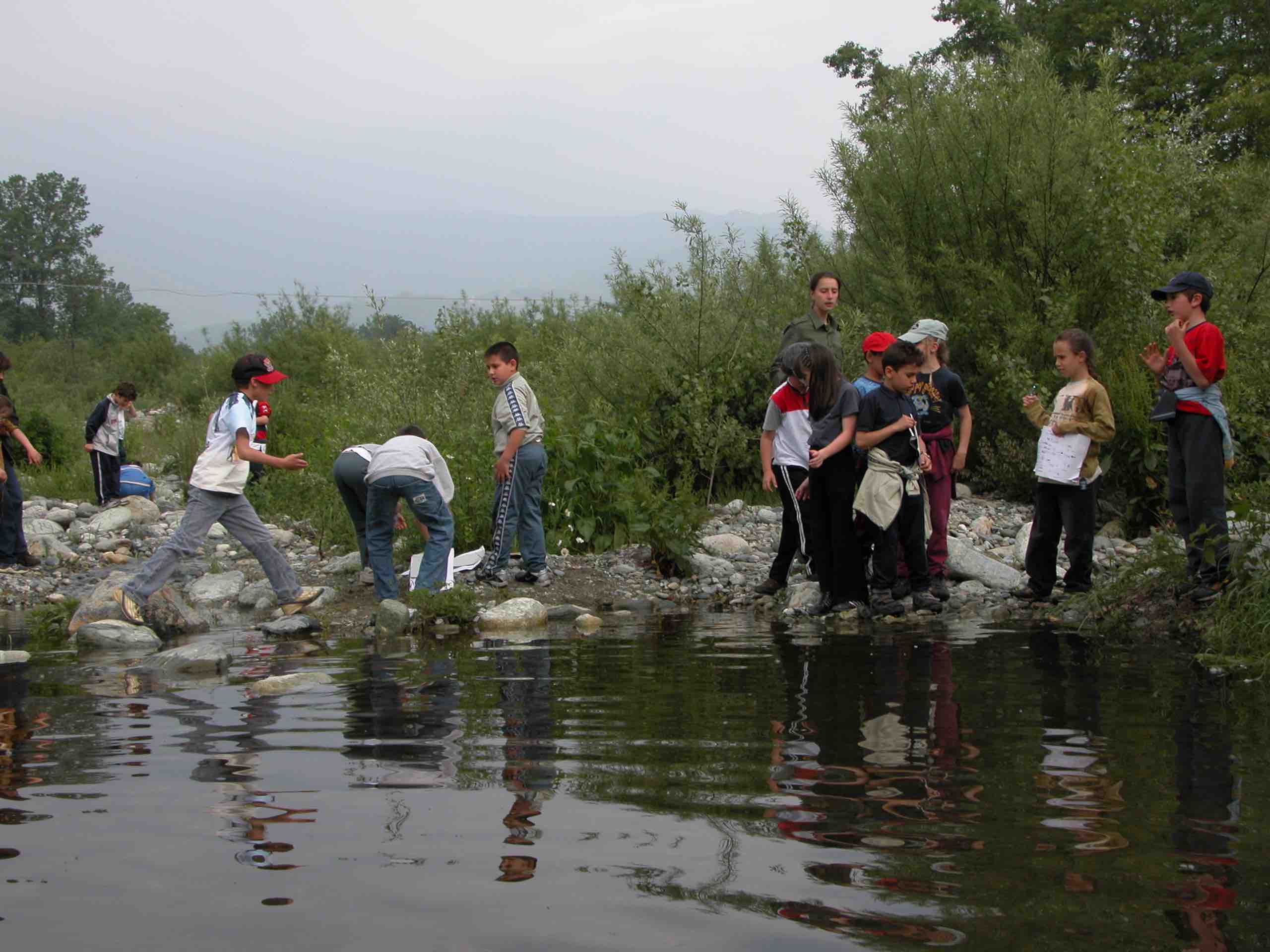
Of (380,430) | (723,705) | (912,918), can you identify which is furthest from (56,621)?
(912,918)

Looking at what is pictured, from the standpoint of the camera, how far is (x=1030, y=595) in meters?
8.68

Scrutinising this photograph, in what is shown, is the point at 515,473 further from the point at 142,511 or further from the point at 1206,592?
the point at 142,511

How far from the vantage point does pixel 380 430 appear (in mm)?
12633

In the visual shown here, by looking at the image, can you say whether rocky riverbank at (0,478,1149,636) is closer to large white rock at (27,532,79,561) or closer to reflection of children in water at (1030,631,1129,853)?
large white rock at (27,532,79,561)

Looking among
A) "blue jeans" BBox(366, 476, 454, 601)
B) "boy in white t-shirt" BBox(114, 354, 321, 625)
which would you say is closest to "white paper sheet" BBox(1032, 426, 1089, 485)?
"blue jeans" BBox(366, 476, 454, 601)

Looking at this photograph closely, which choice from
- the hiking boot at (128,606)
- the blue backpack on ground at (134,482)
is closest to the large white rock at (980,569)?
the hiking boot at (128,606)

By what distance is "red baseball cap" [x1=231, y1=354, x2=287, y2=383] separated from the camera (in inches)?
351

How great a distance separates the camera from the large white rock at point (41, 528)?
46.4 ft

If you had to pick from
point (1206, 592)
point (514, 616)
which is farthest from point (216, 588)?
point (1206, 592)

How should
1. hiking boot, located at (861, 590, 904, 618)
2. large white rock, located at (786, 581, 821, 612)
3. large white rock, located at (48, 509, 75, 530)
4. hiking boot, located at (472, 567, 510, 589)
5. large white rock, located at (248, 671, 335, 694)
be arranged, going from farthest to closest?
large white rock, located at (48, 509, 75, 530) < hiking boot, located at (472, 567, 510, 589) < large white rock, located at (786, 581, 821, 612) < hiking boot, located at (861, 590, 904, 618) < large white rock, located at (248, 671, 335, 694)

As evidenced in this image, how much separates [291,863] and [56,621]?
682 cm

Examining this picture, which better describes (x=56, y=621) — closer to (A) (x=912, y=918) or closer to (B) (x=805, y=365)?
(B) (x=805, y=365)

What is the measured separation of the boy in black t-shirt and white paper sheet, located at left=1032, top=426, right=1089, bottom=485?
Result: 31.0 inches

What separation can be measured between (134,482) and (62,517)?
1288mm
